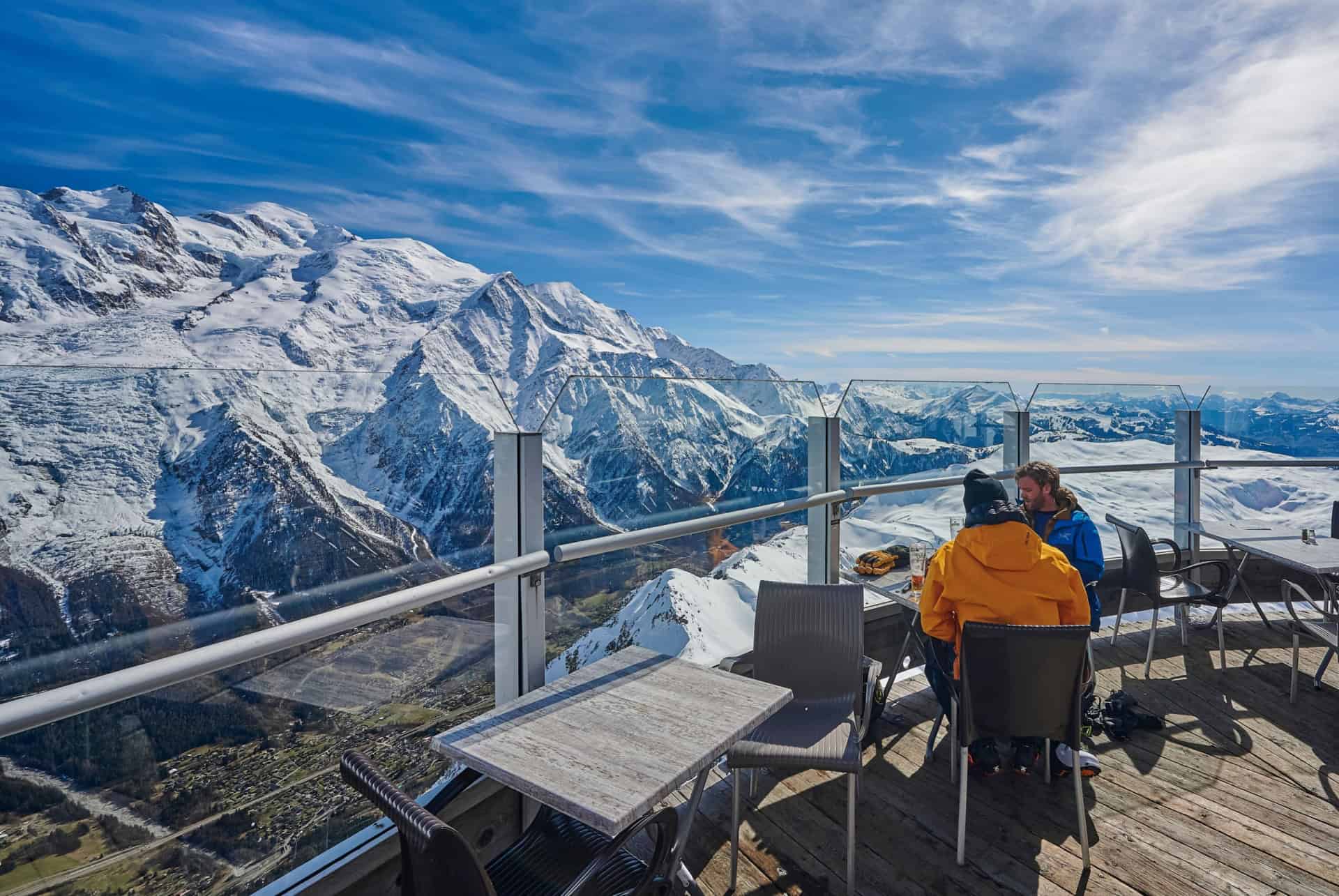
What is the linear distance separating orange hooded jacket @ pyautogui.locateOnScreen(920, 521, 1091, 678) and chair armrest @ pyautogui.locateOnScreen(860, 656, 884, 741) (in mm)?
321

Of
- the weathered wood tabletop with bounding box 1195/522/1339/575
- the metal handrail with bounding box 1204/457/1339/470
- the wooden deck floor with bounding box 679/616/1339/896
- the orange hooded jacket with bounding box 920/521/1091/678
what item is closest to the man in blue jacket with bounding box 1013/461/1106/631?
the orange hooded jacket with bounding box 920/521/1091/678

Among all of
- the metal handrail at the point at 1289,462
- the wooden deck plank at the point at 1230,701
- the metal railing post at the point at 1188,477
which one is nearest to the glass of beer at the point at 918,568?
the wooden deck plank at the point at 1230,701

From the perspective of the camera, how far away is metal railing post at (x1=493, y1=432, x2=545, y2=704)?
7.70 feet

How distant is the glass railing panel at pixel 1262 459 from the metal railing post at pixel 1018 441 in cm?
194

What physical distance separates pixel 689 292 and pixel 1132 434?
89.1ft

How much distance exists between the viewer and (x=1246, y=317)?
18.4 m

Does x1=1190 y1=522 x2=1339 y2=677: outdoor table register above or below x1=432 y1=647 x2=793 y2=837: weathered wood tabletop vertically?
above

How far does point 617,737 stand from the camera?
1.85 m

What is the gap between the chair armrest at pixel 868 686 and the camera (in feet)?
8.68

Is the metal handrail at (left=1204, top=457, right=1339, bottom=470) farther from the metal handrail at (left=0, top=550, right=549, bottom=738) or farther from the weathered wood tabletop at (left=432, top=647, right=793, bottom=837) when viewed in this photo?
the metal handrail at (left=0, top=550, right=549, bottom=738)

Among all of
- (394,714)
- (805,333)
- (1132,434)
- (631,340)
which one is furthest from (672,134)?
(631,340)

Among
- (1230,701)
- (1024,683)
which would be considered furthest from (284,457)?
(1230,701)

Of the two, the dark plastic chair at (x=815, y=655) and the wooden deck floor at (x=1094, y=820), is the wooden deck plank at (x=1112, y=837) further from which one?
the dark plastic chair at (x=815, y=655)

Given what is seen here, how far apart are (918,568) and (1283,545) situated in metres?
2.84
